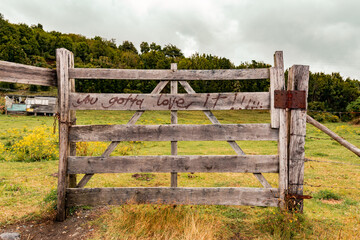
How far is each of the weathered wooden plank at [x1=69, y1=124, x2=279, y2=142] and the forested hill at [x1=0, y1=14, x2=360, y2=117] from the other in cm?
3631

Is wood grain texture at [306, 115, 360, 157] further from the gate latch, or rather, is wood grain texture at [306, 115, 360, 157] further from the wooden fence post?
the gate latch

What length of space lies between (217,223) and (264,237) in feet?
2.41

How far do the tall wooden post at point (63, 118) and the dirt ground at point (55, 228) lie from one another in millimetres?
167

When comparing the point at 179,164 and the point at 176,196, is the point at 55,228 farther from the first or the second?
the point at 179,164

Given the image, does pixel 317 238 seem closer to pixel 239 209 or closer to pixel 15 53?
pixel 239 209

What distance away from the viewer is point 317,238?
128 inches

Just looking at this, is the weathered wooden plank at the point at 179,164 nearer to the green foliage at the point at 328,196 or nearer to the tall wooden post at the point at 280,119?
the tall wooden post at the point at 280,119

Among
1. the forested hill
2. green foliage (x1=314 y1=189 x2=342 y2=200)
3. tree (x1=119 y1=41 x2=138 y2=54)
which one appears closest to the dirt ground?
green foliage (x1=314 y1=189 x2=342 y2=200)

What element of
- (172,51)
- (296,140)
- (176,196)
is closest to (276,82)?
(296,140)

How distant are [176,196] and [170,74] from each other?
6.78 ft

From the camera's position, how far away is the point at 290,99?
3.84 metres

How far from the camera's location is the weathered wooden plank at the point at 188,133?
387 centimetres

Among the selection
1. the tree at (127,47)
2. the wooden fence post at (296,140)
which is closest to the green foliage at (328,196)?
the wooden fence post at (296,140)

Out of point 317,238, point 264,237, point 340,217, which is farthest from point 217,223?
point 340,217
